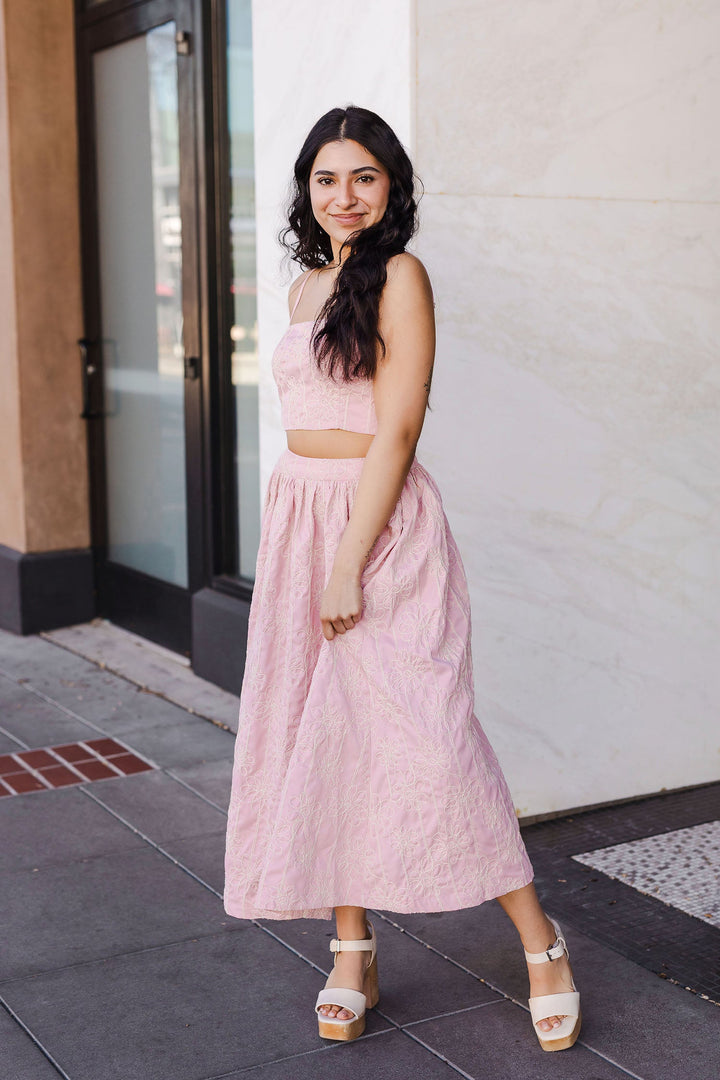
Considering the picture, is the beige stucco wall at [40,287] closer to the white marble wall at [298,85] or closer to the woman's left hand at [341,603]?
the white marble wall at [298,85]

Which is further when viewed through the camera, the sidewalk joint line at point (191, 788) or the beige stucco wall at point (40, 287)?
the beige stucco wall at point (40, 287)

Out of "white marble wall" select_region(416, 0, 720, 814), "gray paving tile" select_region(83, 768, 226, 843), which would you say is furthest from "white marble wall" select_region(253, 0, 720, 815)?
"gray paving tile" select_region(83, 768, 226, 843)

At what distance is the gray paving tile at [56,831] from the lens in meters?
3.78

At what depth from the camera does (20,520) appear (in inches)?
253

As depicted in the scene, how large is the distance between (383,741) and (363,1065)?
68 cm

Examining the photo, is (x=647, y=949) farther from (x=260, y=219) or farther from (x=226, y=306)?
(x=226, y=306)

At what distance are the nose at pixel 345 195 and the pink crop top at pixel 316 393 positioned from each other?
0.25m

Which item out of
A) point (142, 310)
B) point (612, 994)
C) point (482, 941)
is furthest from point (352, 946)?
point (142, 310)

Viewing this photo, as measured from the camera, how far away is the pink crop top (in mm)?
2624

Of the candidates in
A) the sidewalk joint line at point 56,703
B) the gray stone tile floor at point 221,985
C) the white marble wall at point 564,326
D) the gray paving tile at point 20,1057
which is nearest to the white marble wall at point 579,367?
the white marble wall at point 564,326

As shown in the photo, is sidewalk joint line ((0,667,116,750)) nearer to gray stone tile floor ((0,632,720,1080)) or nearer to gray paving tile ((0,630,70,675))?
gray paving tile ((0,630,70,675))

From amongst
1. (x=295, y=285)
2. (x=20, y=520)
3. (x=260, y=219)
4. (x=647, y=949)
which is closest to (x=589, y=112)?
(x=260, y=219)

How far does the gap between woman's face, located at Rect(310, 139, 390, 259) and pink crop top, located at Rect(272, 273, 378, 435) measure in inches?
9.0

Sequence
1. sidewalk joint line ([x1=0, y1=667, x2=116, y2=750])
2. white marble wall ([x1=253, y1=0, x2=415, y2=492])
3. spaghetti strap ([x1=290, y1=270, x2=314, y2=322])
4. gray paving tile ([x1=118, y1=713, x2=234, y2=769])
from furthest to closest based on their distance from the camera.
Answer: sidewalk joint line ([x1=0, y1=667, x2=116, y2=750]) < gray paving tile ([x1=118, y1=713, x2=234, y2=769]) < white marble wall ([x1=253, y1=0, x2=415, y2=492]) < spaghetti strap ([x1=290, y1=270, x2=314, y2=322])
